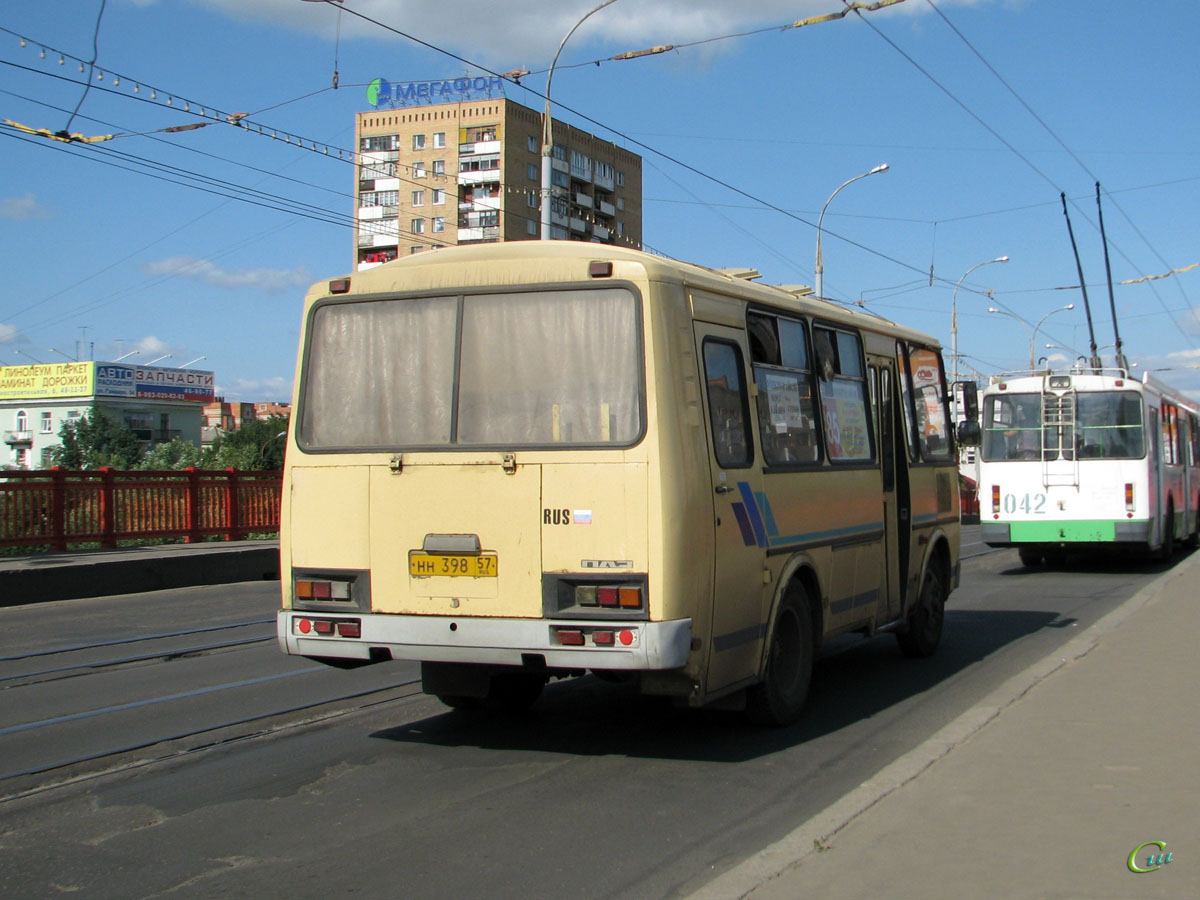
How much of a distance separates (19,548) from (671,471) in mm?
13910

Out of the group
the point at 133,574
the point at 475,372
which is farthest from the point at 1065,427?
the point at 475,372

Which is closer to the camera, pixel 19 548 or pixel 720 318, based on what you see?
pixel 720 318

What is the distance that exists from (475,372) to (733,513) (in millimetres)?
1591

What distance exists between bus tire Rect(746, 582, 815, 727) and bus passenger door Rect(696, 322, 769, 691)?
358mm

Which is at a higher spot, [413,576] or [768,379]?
[768,379]

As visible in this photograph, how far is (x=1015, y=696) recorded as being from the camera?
316 inches

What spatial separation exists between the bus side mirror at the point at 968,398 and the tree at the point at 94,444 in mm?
80994

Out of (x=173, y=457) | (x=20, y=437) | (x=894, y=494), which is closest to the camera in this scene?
(x=894, y=494)

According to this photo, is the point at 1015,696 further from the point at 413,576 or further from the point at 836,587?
the point at 413,576

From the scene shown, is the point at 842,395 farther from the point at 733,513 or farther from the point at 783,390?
the point at 733,513

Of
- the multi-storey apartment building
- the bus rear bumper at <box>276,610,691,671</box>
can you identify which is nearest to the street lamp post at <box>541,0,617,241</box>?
the bus rear bumper at <box>276,610,691,671</box>

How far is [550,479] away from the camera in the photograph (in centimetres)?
663

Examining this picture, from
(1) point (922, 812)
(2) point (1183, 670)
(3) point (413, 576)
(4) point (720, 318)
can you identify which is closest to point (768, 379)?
(4) point (720, 318)
